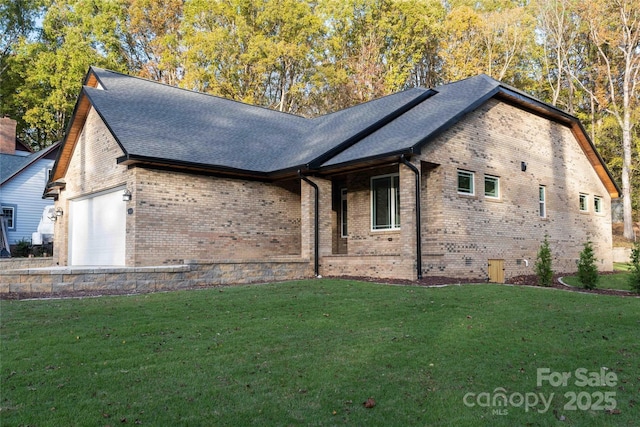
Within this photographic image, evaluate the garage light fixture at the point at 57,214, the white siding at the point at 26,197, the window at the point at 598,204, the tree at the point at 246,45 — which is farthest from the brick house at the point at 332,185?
the tree at the point at 246,45

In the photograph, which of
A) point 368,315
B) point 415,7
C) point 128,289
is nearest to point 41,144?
point 415,7

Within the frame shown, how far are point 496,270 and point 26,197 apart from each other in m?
24.9

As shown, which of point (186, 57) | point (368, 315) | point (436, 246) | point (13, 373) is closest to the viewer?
point (13, 373)

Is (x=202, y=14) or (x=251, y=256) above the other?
(x=202, y=14)

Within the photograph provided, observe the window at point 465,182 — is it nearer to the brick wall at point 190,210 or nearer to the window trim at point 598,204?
the brick wall at point 190,210

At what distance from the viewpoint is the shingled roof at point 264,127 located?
13.8 meters

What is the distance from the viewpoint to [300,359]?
5.48 m

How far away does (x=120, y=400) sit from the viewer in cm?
429

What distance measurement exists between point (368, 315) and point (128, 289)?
5770mm

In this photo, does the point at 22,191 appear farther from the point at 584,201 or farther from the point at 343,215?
the point at 584,201

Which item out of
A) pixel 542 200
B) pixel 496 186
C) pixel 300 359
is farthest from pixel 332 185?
pixel 300 359

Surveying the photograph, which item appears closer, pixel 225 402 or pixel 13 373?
pixel 225 402

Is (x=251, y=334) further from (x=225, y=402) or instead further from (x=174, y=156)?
(x=174, y=156)

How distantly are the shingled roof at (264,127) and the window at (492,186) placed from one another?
2.27 m
